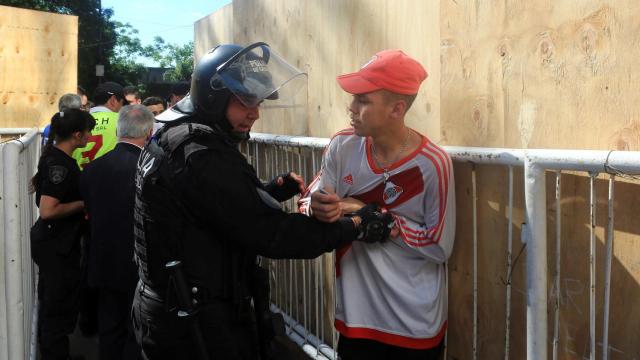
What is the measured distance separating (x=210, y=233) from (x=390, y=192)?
741 millimetres

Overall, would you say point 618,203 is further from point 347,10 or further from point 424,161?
point 347,10

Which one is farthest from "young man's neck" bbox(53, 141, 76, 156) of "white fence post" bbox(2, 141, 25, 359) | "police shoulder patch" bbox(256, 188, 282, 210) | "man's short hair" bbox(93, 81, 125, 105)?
"police shoulder patch" bbox(256, 188, 282, 210)

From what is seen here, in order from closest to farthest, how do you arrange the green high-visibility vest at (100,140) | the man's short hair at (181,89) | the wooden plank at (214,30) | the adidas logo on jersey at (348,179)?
the adidas logo on jersey at (348,179) < the green high-visibility vest at (100,140) < the wooden plank at (214,30) < the man's short hair at (181,89)

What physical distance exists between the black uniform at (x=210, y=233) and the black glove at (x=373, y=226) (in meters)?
0.05

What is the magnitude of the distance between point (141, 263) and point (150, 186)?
393 millimetres

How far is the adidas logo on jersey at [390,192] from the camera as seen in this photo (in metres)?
2.50

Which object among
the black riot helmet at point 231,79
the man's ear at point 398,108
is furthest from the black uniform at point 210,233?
the man's ear at point 398,108

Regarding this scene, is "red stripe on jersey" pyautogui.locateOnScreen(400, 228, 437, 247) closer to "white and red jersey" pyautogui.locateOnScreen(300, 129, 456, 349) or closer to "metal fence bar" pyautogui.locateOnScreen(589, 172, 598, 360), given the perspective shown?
"white and red jersey" pyautogui.locateOnScreen(300, 129, 456, 349)

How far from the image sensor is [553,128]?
7.49ft

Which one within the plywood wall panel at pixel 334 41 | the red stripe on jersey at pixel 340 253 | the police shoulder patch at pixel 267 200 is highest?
the plywood wall panel at pixel 334 41

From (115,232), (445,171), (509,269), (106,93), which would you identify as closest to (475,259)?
(509,269)

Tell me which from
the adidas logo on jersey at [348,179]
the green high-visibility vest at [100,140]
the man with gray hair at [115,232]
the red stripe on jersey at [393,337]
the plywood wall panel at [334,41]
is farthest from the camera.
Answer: the green high-visibility vest at [100,140]

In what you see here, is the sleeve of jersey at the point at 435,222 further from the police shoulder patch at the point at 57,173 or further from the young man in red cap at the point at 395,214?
the police shoulder patch at the point at 57,173

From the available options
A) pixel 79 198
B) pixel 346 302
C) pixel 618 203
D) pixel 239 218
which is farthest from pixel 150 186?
pixel 79 198
